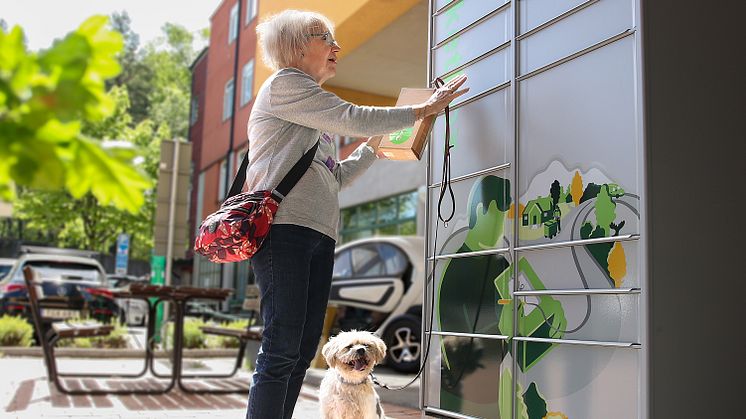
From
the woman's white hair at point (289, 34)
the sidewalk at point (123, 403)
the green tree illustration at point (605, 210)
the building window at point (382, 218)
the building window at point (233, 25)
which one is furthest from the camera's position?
the building window at point (233, 25)

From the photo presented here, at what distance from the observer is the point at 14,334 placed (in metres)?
10.6

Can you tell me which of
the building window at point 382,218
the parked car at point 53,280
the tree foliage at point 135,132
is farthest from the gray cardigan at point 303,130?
the building window at point 382,218

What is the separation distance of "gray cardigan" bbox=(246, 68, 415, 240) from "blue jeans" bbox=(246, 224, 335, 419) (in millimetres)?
93

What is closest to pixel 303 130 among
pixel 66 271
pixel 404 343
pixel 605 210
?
pixel 605 210

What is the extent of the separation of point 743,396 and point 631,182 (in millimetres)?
1005

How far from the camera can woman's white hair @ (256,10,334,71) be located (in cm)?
330

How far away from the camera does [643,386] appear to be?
9.22 feet

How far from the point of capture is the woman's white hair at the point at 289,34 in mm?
3301

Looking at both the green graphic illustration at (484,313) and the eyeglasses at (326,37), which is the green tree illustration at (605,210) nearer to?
the green graphic illustration at (484,313)

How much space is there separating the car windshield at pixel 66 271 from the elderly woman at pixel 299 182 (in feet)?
36.7

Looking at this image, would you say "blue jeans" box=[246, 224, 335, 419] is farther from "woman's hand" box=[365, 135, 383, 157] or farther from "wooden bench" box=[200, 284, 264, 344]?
"wooden bench" box=[200, 284, 264, 344]

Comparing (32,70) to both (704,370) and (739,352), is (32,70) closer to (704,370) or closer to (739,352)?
(704,370)

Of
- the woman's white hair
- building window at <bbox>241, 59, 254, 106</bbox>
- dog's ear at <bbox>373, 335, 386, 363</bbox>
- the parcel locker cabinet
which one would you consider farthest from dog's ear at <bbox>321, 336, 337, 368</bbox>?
building window at <bbox>241, 59, 254, 106</bbox>

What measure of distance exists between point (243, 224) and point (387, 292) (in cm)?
680
